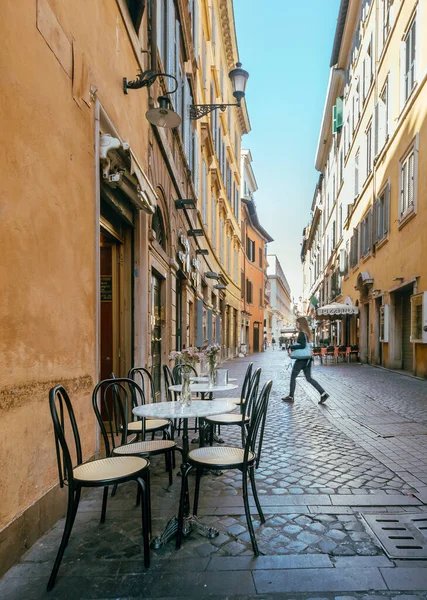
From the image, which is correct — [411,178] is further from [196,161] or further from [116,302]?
[116,302]

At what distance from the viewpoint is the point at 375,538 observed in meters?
2.84

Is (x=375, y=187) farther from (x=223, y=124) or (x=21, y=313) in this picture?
(x=21, y=313)

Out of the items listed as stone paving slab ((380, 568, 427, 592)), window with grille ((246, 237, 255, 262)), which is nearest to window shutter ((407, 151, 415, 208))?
stone paving slab ((380, 568, 427, 592))

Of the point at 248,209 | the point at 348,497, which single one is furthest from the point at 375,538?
the point at 248,209

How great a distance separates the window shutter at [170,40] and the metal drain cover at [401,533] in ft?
24.5

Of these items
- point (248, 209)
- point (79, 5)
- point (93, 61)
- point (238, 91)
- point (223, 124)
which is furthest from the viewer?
point (248, 209)

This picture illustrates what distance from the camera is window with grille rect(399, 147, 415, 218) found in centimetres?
1180

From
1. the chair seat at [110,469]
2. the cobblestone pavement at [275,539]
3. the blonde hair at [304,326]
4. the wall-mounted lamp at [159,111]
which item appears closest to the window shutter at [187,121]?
the blonde hair at [304,326]

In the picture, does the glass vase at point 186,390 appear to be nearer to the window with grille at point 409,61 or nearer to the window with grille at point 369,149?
the window with grille at point 409,61

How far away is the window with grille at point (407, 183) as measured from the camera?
38.7ft

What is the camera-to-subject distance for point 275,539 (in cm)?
286

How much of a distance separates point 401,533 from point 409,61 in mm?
12959

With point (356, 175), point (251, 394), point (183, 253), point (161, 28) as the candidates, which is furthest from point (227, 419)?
point (356, 175)

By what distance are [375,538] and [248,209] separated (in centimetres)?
3128
